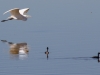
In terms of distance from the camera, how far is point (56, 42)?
37.7 m

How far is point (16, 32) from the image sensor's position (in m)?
43.1

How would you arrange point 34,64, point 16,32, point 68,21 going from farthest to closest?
1. point 68,21
2. point 16,32
3. point 34,64

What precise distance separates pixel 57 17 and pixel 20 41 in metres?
17.3

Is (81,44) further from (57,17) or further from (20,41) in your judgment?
(57,17)

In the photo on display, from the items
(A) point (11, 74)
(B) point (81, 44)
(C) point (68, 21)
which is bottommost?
(A) point (11, 74)

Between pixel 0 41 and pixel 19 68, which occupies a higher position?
pixel 0 41

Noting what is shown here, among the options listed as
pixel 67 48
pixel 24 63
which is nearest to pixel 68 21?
pixel 67 48

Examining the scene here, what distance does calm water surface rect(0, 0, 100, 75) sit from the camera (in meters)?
27.8

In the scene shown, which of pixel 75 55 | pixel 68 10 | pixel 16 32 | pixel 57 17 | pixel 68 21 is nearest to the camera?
pixel 75 55

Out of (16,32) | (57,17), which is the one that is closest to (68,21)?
(57,17)

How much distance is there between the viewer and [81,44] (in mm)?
36469

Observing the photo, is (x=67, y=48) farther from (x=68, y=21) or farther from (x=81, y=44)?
(x=68, y=21)

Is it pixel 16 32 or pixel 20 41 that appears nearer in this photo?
pixel 20 41

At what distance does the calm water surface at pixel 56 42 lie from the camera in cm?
2783
